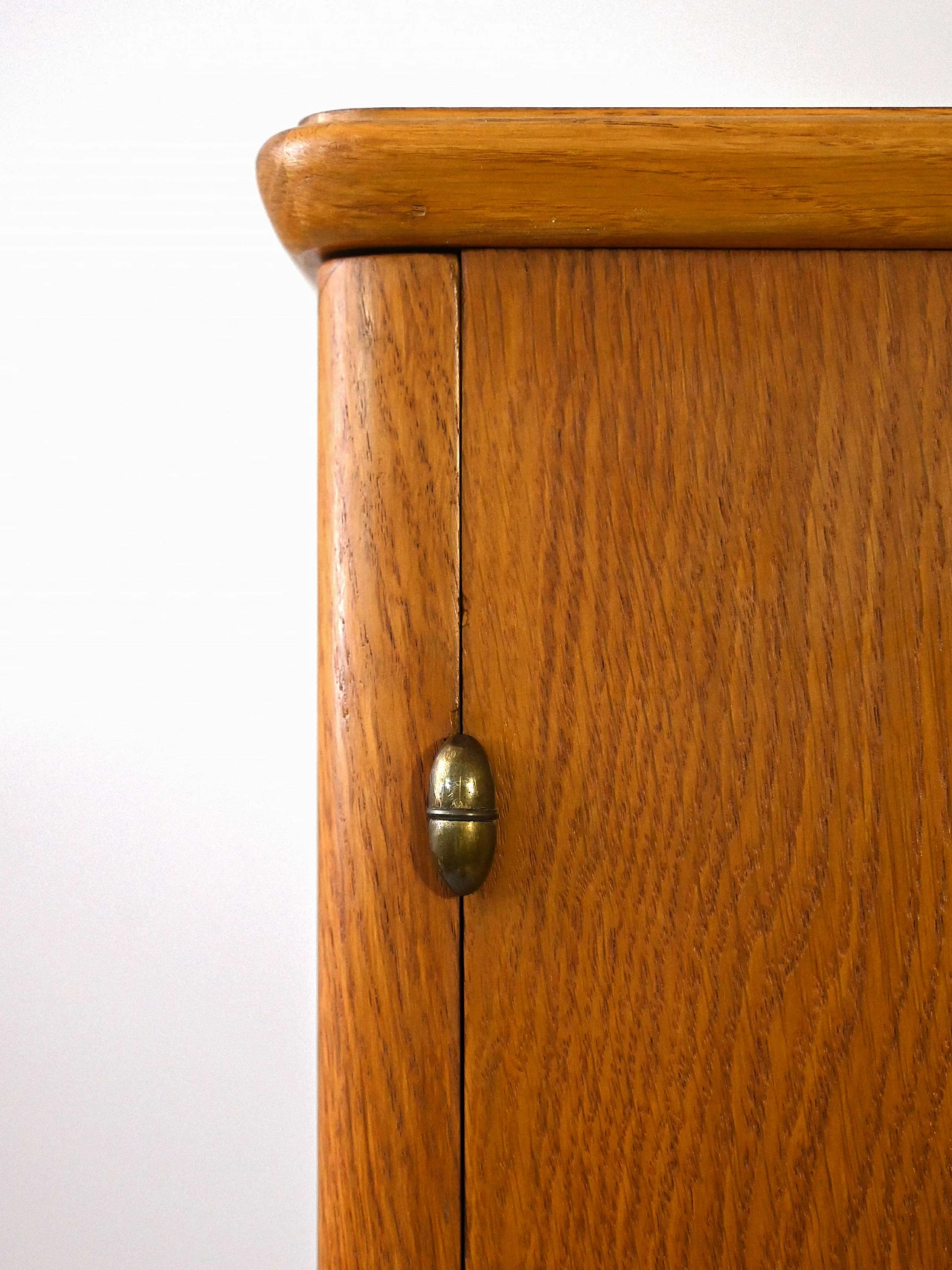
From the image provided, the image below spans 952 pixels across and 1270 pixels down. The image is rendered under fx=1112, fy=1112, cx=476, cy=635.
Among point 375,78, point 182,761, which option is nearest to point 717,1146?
point 182,761

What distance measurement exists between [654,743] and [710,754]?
2 cm

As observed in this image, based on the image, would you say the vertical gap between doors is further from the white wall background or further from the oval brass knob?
the white wall background

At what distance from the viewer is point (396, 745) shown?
0.35 meters

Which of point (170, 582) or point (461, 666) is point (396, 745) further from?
point (170, 582)

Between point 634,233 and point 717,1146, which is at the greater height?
point 634,233

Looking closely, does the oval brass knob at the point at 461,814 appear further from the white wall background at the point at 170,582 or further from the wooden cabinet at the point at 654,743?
the white wall background at the point at 170,582

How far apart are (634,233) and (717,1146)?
0.95ft

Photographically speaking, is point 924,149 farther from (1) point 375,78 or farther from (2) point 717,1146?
(1) point 375,78

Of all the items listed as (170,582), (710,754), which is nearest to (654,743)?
(710,754)

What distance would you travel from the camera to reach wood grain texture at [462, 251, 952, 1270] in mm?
352

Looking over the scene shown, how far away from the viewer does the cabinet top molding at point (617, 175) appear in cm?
33

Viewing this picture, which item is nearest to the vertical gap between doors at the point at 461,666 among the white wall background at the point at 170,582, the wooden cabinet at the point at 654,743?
the wooden cabinet at the point at 654,743

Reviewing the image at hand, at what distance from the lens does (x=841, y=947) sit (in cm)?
35

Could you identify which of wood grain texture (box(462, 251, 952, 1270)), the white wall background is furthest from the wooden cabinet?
the white wall background
